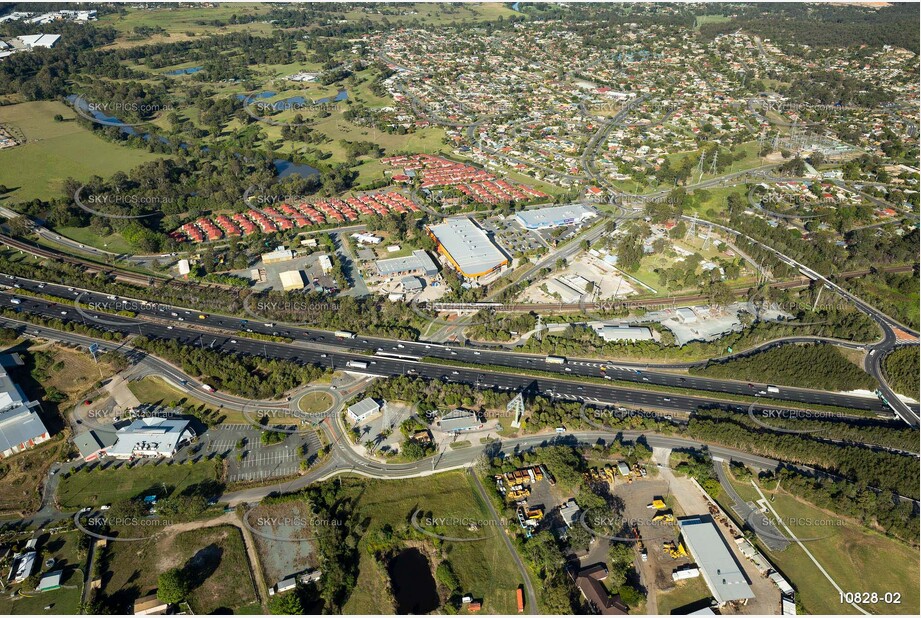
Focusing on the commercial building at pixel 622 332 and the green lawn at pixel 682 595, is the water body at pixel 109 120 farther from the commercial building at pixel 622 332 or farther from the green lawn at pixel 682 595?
the green lawn at pixel 682 595

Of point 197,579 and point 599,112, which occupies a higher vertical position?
point 599,112

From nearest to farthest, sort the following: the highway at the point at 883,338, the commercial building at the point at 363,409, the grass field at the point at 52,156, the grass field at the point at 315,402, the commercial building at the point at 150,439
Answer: the commercial building at the point at 150,439 → the commercial building at the point at 363,409 → the grass field at the point at 315,402 → the highway at the point at 883,338 → the grass field at the point at 52,156

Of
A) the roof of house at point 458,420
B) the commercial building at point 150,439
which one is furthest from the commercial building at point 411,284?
the commercial building at point 150,439

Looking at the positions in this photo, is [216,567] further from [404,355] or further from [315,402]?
[404,355]

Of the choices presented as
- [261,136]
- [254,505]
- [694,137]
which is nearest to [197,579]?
[254,505]

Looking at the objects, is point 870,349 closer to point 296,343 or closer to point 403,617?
point 403,617

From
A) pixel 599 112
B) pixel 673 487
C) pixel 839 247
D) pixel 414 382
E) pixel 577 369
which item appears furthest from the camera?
pixel 599 112

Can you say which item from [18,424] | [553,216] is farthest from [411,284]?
[18,424]
